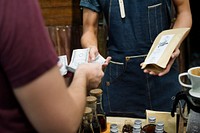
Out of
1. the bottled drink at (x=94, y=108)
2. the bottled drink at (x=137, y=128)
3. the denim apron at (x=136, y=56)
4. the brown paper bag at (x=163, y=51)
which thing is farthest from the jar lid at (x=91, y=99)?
the denim apron at (x=136, y=56)

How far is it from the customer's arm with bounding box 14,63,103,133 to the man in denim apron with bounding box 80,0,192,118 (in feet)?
3.32

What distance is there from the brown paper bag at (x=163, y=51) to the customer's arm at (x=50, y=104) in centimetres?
60

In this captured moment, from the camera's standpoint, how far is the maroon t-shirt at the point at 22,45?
2.41 feet

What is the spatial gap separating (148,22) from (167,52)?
18.5 inches

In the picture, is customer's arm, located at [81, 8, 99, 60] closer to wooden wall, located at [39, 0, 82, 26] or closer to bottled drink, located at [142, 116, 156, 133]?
wooden wall, located at [39, 0, 82, 26]

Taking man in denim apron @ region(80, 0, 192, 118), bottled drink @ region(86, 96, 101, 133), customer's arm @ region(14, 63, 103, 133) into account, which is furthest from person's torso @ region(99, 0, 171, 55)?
customer's arm @ region(14, 63, 103, 133)

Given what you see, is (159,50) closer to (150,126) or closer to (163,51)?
(163,51)

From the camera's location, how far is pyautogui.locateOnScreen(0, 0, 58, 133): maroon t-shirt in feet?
2.41

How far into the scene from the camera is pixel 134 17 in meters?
1.85

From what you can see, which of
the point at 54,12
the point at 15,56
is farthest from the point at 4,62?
the point at 54,12

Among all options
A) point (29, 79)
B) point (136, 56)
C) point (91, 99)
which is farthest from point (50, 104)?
point (136, 56)

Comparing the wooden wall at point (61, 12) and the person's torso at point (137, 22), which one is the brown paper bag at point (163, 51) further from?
the wooden wall at point (61, 12)

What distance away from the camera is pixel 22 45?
74 cm

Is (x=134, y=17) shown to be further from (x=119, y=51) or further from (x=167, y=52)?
(x=167, y=52)
